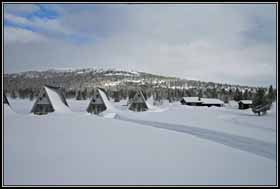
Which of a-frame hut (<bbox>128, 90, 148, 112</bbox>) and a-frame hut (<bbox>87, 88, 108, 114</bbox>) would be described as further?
a-frame hut (<bbox>128, 90, 148, 112</bbox>)

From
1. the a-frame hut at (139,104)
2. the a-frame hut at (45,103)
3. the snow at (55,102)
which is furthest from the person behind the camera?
the a-frame hut at (139,104)

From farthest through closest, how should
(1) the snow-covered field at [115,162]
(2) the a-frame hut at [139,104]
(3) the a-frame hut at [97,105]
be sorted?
(2) the a-frame hut at [139,104]
(3) the a-frame hut at [97,105]
(1) the snow-covered field at [115,162]

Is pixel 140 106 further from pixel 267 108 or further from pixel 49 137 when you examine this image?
pixel 49 137

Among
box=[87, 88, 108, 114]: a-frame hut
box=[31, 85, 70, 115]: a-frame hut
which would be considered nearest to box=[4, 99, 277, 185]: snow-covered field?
box=[31, 85, 70, 115]: a-frame hut

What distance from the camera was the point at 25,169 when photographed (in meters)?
4.95

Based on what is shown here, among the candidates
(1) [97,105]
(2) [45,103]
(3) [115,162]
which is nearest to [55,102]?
(2) [45,103]

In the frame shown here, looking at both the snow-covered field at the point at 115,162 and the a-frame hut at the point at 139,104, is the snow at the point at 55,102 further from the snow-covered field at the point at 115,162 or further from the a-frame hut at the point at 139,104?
the snow-covered field at the point at 115,162

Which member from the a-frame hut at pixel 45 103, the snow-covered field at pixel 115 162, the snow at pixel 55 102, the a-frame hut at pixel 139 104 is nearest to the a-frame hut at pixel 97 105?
the snow at pixel 55 102

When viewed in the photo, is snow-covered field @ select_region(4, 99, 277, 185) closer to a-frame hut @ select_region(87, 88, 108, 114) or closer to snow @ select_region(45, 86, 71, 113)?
snow @ select_region(45, 86, 71, 113)

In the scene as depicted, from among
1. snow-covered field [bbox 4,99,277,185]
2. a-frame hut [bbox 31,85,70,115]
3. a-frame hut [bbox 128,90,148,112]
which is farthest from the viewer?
a-frame hut [bbox 128,90,148,112]

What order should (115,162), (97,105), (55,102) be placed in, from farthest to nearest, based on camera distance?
(97,105) → (55,102) → (115,162)

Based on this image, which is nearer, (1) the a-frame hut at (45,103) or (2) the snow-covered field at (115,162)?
(2) the snow-covered field at (115,162)

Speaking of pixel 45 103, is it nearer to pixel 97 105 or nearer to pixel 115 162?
pixel 97 105

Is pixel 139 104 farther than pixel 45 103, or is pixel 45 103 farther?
pixel 139 104
